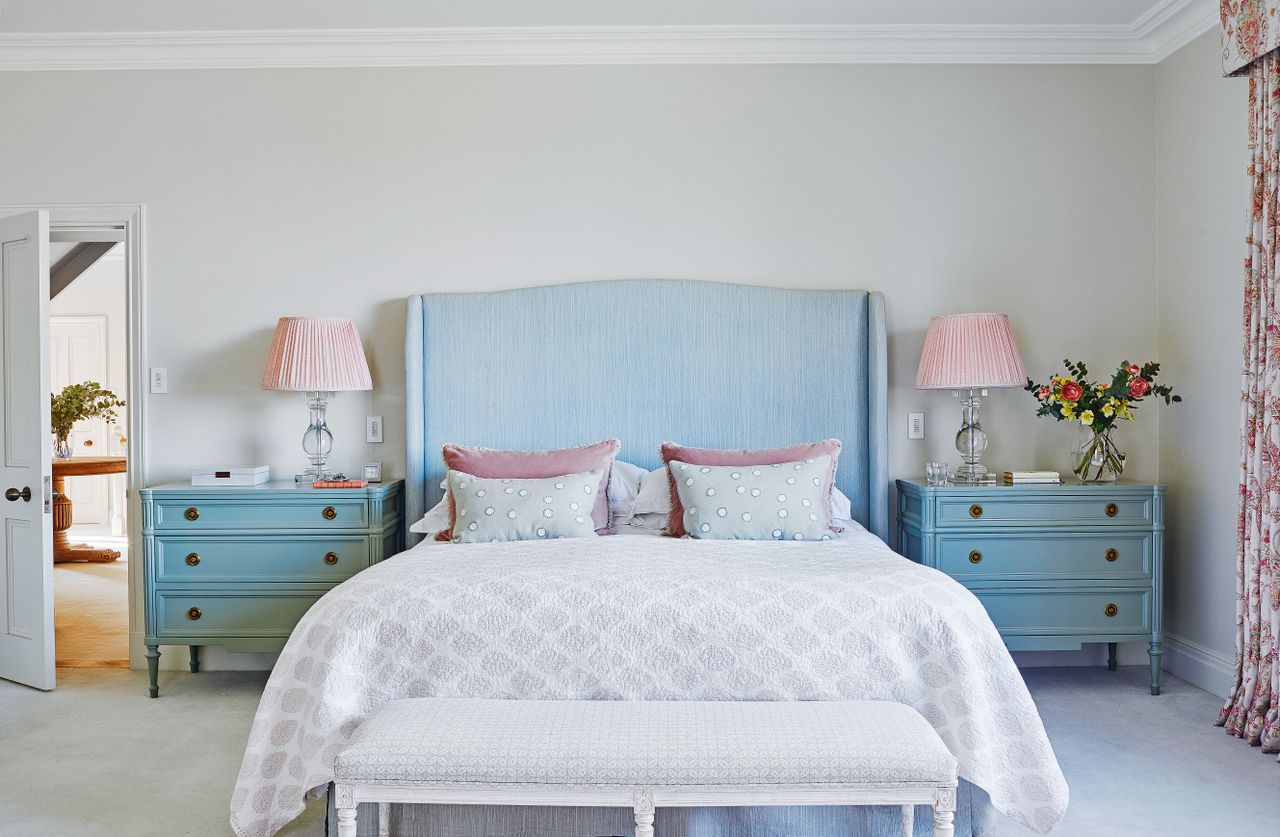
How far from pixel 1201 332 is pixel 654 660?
2.73 meters

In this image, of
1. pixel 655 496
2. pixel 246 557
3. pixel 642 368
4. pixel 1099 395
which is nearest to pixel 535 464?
pixel 655 496

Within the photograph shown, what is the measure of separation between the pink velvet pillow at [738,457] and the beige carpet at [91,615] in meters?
2.57

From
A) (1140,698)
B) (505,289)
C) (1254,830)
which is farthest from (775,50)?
(1254,830)

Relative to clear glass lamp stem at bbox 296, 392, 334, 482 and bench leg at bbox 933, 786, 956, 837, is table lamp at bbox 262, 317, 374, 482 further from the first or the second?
bench leg at bbox 933, 786, 956, 837

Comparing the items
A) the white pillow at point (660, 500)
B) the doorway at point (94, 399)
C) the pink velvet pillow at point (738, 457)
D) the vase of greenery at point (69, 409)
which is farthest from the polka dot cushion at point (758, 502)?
the vase of greenery at point (69, 409)

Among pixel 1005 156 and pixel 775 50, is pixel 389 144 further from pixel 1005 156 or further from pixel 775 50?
pixel 1005 156

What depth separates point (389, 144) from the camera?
3.94 m

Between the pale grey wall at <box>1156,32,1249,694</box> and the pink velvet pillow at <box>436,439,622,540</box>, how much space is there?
92.5 inches

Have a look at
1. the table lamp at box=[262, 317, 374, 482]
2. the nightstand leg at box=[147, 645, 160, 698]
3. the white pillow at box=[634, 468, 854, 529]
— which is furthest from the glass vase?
the nightstand leg at box=[147, 645, 160, 698]

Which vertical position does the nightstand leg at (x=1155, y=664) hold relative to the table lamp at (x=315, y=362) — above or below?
below

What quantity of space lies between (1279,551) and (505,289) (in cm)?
298

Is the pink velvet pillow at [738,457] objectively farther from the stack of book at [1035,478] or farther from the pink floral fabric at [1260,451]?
the pink floral fabric at [1260,451]

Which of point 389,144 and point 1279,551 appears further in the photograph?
point 389,144

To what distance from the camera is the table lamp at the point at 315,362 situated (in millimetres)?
3564
